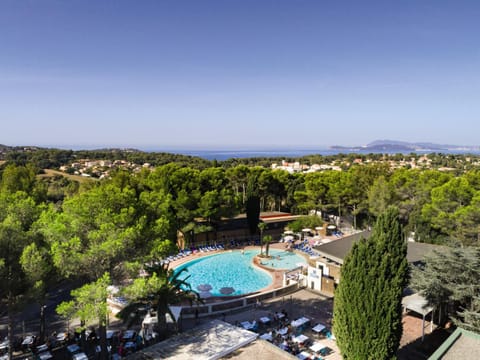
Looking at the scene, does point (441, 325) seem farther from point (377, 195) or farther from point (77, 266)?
point (377, 195)

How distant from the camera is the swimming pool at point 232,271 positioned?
21.6m

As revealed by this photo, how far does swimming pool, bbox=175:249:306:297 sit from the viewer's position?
21641 mm

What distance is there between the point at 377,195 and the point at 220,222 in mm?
16364

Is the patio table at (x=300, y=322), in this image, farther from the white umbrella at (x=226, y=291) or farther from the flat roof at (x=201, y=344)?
the white umbrella at (x=226, y=291)

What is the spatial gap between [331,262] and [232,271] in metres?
7.93

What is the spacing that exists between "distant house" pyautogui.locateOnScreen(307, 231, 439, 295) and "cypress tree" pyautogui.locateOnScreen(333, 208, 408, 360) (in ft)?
29.7

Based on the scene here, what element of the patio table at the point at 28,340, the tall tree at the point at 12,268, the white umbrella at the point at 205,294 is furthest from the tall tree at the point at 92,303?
the white umbrella at the point at 205,294

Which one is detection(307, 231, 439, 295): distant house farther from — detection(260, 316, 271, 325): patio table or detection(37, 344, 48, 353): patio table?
detection(37, 344, 48, 353): patio table

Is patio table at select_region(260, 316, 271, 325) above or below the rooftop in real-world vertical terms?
below

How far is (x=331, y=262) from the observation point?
2161 cm

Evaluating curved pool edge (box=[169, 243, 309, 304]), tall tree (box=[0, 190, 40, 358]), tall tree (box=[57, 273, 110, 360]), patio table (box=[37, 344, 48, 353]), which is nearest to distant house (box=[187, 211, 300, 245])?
curved pool edge (box=[169, 243, 309, 304])

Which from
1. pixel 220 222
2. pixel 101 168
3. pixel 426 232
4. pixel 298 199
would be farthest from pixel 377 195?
pixel 101 168

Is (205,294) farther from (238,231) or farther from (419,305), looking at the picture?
(238,231)

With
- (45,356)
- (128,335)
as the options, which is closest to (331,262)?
(128,335)
